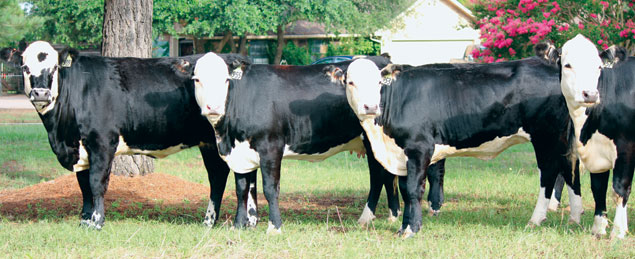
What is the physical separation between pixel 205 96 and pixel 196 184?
3441 millimetres

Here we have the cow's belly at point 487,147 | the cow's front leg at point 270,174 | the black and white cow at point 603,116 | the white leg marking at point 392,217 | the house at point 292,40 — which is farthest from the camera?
the house at point 292,40

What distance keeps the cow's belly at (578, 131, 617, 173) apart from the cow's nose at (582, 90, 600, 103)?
706mm

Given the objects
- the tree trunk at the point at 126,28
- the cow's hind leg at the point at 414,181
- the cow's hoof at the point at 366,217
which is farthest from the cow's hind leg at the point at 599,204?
the tree trunk at the point at 126,28

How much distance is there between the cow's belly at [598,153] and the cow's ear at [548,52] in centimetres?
89

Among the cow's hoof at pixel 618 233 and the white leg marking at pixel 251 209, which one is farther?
the white leg marking at pixel 251 209

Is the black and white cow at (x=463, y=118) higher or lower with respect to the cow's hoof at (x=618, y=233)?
higher

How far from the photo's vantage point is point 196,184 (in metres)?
10.5

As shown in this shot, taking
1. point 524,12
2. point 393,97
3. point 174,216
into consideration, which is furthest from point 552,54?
point 524,12

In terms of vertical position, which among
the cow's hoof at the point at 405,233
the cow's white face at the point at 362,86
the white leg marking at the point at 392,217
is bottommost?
the white leg marking at the point at 392,217

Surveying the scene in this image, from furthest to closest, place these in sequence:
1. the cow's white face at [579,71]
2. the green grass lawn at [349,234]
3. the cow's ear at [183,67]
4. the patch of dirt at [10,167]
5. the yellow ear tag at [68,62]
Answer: the patch of dirt at [10,167], the cow's ear at [183,67], the yellow ear tag at [68,62], the cow's white face at [579,71], the green grass lawn at [349,234]

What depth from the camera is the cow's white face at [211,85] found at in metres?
7.27

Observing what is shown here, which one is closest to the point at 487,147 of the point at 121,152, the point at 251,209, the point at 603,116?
the point at 603,116

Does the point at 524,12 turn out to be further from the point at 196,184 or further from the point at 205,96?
the point at 205,96

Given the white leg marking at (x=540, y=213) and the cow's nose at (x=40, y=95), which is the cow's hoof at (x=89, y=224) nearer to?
the cow's nose at (x=40, y=95)
